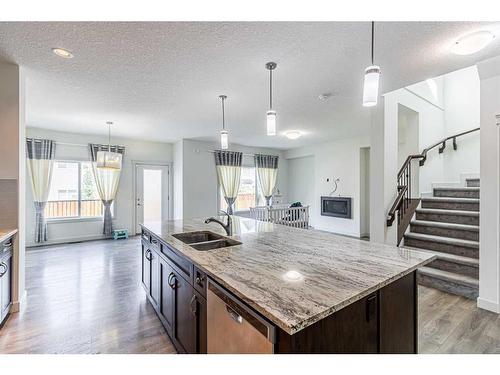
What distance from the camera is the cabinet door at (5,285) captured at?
2.27 metres

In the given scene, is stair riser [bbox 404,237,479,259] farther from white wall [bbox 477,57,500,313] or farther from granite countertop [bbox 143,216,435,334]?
granite countertop [bbox 143,216,435,334]

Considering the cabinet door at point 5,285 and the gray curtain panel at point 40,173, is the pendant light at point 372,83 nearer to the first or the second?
the cabinet door at point 5,285

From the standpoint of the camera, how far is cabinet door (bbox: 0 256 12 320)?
227 centimetres

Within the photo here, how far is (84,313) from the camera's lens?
2582 mm

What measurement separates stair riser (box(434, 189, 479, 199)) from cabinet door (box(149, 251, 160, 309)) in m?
5.08

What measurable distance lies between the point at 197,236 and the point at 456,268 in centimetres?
329

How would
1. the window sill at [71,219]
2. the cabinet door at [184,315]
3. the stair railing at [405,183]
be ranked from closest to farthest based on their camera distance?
1. the cabinet door at [184,315]
2. the stair railing at [405,183]
3. the window sill at [71,219]

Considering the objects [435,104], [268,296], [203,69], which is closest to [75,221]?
[203,69]

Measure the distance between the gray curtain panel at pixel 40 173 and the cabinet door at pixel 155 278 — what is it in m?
4.33

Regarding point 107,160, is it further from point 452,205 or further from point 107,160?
point 452,205

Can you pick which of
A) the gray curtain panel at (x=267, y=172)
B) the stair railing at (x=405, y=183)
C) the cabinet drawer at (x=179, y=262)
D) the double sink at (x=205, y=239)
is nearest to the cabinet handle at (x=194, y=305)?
the cabinet drawer at (x=179, y=262)

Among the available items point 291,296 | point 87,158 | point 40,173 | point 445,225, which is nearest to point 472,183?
point 445,225

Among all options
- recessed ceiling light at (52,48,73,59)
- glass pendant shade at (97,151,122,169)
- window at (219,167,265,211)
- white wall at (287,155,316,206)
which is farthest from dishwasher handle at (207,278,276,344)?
white wall at (287,155,316,206)

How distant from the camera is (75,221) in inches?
227
